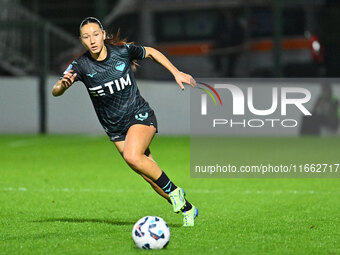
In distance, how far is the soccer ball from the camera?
5934 mm

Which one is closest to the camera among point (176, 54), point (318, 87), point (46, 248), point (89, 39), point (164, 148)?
point (46, 248)

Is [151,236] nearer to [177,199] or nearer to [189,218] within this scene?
[177,199]

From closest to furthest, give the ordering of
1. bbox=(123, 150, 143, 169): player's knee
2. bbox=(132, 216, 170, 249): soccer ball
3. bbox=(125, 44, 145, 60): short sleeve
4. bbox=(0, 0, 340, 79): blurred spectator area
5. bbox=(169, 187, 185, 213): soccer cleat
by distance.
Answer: bbox=(132, 216, 170, 249): soccer ball
bbox=(123, 150, 143, 169): player's knee
bbox=(169, 187, 185, 213): soccer cleat
bbox=(125, 44, 145, 60): short sleeve
bbox=(0, 0, 340, 79): blurred spectator area

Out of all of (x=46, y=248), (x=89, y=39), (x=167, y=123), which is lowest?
(x=167, y=123)

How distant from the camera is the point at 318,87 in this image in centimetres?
1788

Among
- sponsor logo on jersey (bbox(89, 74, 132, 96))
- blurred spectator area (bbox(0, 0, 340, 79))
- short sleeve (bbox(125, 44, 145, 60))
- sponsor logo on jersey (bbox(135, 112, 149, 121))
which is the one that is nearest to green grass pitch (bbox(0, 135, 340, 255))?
sponsor logo on jersey (bbox(135, 112, 149, 121))

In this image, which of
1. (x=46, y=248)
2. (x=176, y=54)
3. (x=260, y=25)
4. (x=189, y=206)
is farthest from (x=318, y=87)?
(x=46, y=248)

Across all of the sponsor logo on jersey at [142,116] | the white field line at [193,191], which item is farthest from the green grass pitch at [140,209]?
the sponsor logo on jersey at [142,116]

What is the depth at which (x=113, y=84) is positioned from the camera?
6.91 metres

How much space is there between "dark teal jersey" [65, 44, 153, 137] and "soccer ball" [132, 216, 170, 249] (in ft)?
4.31

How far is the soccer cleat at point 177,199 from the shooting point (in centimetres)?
690

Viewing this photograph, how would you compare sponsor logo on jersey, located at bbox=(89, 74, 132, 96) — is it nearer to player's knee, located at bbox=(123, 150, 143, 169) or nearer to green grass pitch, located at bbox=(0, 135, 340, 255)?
player's knee, located at bbox=(123, 150, 143, 169)

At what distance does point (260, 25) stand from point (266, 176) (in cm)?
776

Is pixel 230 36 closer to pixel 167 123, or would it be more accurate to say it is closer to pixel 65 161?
pixel 167 123
